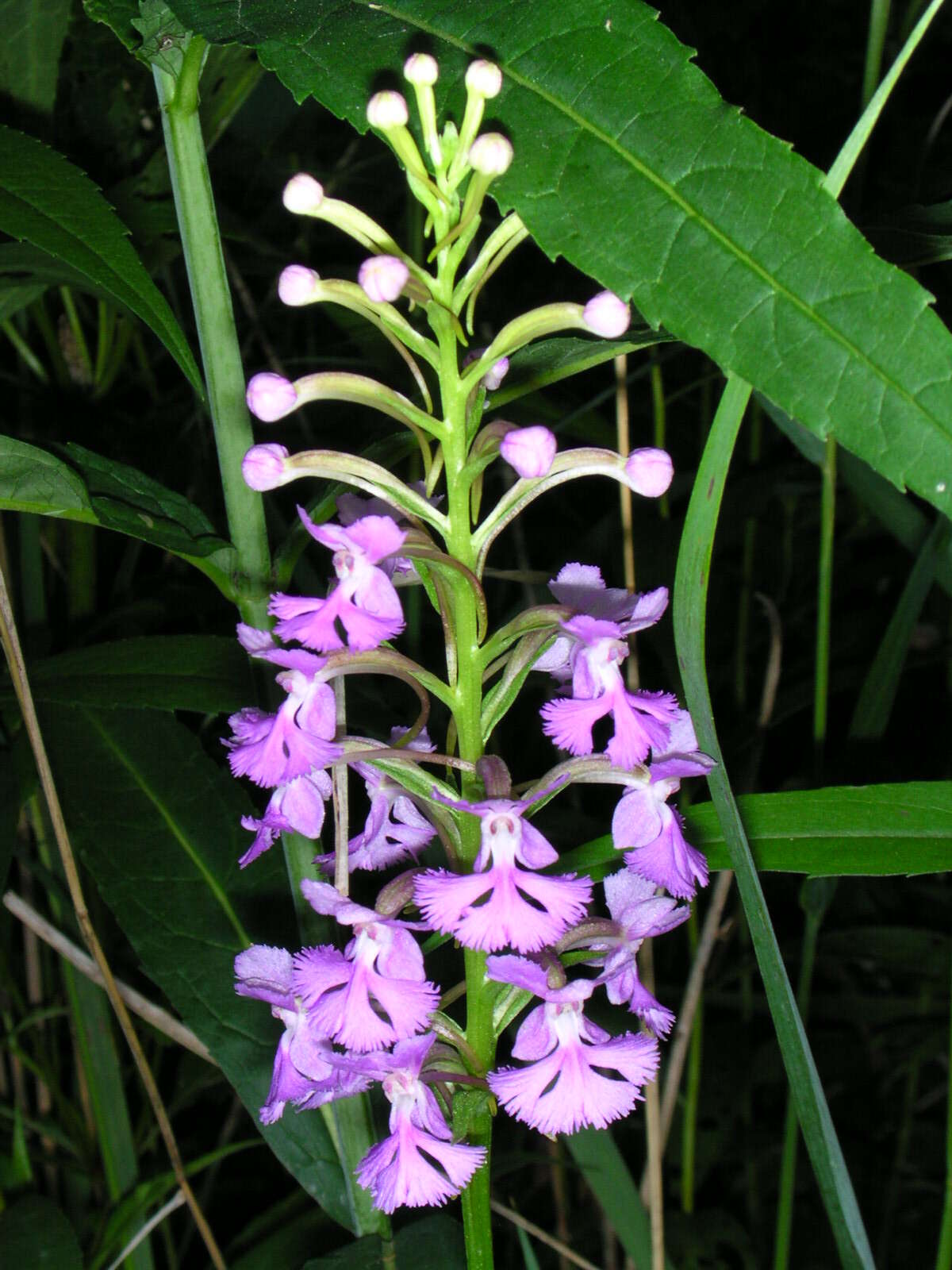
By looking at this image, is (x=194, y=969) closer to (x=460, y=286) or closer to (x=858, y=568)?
(x=460, y=286)

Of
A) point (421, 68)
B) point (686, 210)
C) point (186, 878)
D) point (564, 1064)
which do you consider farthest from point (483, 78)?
point (186, 878)

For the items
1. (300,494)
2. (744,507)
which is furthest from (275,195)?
(744,507)

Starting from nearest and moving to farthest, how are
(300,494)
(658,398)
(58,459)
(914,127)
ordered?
(58,459) → (658,398) → (300,494) → (914,127)

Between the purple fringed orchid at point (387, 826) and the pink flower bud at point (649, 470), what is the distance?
246 millimetres

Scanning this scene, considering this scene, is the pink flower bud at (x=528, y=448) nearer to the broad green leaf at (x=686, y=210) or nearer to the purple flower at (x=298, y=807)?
the broad green leaf at (x=686, y=210)

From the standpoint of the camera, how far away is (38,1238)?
130cm

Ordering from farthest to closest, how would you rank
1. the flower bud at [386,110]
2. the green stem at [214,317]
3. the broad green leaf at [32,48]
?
the broad green leaf at [32,48], the green stem at [214,317], the flower bud at [386,110]

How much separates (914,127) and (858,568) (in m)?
0.91

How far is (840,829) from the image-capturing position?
0.90 meters

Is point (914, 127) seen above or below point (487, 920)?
above

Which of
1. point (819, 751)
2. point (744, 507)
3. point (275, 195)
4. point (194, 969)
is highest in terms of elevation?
point (275, 195)

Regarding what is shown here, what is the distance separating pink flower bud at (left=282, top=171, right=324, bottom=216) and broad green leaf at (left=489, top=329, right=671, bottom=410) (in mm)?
185

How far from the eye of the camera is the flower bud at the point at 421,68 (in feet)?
2.25

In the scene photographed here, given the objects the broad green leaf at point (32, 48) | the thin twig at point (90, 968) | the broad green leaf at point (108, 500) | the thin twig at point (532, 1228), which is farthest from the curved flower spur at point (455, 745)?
the broad green leaf at point (32, 48)
